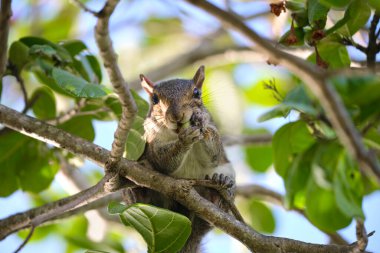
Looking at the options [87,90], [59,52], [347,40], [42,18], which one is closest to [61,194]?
[42,18]

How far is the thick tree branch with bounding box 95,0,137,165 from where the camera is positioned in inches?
78.0

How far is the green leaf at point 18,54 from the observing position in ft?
11.0

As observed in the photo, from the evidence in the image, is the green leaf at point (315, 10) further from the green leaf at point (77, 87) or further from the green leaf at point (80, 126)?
the green leaf at point (80, 126)

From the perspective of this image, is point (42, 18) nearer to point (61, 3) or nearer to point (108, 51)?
point (61, 3)

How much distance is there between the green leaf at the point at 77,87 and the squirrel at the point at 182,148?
1.79ft

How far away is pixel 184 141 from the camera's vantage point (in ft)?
10.6

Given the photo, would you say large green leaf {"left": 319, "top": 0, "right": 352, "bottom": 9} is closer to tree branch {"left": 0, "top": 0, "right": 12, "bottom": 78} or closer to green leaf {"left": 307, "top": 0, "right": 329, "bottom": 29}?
green leaf {"left": 307, "top": 0, "right": 329, "bottom": 29}

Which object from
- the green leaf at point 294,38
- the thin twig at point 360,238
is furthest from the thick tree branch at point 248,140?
the thin twig at point 360,238

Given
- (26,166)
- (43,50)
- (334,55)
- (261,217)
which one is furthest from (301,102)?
(261,217)

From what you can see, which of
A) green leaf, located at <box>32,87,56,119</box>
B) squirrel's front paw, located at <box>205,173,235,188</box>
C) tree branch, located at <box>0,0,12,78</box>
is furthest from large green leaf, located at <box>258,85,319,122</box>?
green leaf, located at <box>32,87,56,119</box>

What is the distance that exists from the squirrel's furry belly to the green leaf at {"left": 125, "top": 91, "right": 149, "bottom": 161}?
0.86 feet

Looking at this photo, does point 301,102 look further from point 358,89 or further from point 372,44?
point 372,44

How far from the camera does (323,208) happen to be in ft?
8.57

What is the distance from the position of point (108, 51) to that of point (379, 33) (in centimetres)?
141
